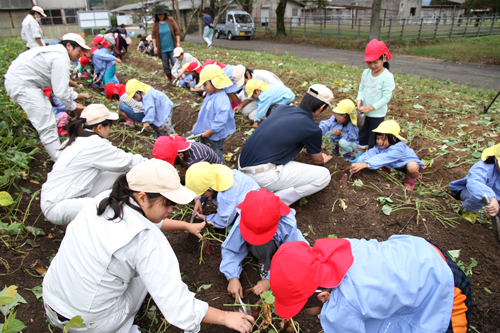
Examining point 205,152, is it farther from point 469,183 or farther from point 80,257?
point 469,183

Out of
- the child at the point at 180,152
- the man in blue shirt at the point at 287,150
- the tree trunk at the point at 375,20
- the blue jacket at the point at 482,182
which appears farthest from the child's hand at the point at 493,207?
the tree trunk at the point at 375,20

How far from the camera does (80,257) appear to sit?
1.57 meters

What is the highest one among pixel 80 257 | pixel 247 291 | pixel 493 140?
pixel 80 257

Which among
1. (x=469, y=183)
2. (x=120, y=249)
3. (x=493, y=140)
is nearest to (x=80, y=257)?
(x=120, y=249)

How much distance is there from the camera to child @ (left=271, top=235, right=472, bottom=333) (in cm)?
143

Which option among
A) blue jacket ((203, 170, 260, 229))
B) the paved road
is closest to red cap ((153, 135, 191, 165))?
blue jacket ((203, 170, 260, 229))

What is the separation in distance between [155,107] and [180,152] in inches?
87.6

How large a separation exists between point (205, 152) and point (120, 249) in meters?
1.91

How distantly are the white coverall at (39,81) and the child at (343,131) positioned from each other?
3.81 metres

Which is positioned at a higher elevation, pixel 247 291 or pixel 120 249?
pixel 120 249

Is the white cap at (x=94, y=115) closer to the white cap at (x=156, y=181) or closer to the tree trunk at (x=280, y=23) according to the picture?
the white cap at (x=156, y=181)

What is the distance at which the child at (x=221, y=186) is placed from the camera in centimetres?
243

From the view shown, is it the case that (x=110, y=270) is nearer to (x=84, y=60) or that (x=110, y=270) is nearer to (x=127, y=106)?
(x=127, y=106)

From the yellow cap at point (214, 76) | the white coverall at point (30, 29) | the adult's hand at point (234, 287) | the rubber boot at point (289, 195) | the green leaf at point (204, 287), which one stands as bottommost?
the green leaf at point (204, 287)
